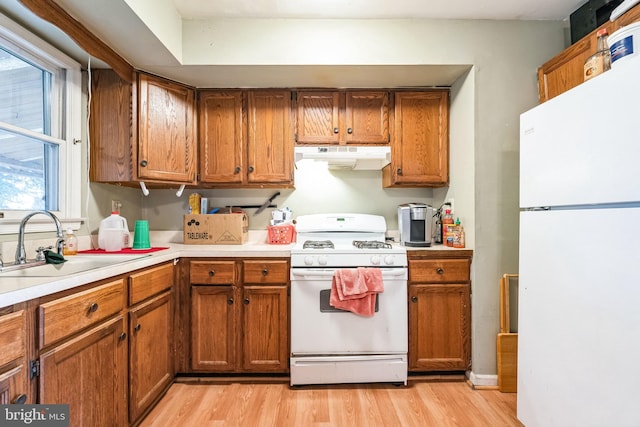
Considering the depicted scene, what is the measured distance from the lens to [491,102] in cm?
206

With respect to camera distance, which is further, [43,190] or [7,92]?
[43,190]

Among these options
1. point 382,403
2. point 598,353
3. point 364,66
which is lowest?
point 382,403

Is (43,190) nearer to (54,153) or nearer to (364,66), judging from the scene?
(54,153)

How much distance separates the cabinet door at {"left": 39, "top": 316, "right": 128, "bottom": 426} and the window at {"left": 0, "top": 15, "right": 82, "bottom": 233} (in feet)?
2.49

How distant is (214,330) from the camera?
206 cm

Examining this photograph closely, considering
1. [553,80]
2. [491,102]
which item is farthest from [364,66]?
[553,80]

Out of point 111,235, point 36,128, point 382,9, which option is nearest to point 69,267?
point 111,235

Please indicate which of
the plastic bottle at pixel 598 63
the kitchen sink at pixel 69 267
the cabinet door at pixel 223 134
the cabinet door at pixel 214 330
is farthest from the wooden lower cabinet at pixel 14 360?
the plastic bottle at pixel 598 63

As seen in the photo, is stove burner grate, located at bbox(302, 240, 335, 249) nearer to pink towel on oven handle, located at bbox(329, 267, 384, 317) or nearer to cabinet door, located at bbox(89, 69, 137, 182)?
pink towel on oven handle, located at bbox(329, 267, 384, 317)

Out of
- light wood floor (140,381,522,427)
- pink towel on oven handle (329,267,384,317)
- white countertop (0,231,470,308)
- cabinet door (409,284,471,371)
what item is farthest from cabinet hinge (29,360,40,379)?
cabinet door (409,284,471,371)

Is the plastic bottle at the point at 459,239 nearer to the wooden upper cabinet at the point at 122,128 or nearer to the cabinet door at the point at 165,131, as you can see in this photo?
the cabinet door at the point at 165,131

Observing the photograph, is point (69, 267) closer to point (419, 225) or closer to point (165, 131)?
point (165, 131)

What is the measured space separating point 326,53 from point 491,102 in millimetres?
1153

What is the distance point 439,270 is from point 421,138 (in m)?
1.01
